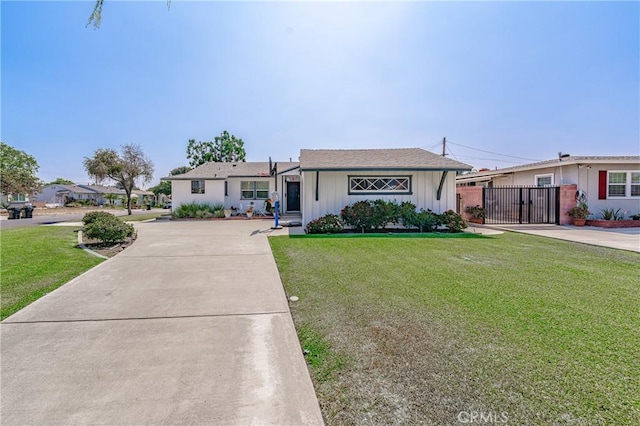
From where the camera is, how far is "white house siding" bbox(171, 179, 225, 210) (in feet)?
64.8

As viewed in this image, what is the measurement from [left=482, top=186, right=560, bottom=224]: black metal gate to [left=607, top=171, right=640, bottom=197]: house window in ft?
8.49

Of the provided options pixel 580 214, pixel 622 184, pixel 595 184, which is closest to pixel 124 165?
pixel 580 214

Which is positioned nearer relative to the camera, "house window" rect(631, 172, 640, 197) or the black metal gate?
"house window" rect(631, 172, 640, 197)

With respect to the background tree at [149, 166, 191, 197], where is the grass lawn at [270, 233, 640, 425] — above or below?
below

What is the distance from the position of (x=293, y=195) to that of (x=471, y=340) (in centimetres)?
1827

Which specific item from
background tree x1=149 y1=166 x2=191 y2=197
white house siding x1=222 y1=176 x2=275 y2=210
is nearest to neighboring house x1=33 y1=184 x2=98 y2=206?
background tree x1=149 y1=166 x2=191 y2=197

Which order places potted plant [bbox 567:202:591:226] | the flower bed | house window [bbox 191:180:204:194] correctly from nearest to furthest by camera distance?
the flower bed → potted plant [bbox 567:202:591:226] → house window [bbox 191:180:204:194]

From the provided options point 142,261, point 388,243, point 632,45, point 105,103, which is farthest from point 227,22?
point 632,45

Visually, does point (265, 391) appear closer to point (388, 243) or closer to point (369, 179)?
point (388, 243)

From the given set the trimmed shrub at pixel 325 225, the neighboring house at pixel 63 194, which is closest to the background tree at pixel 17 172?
the neighboring house at pixel 63 194

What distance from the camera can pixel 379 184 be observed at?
42.2ft

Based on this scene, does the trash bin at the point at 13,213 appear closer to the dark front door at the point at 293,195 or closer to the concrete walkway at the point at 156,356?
the dark front door at the point at 293,195

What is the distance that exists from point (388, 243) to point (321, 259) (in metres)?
3.01

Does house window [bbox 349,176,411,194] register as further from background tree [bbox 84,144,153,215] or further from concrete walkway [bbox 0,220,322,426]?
background tree [bbox 84,144,153,215]
